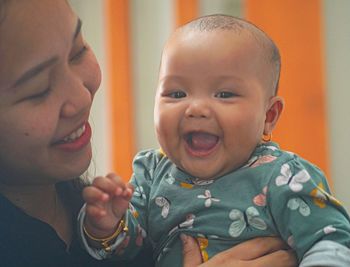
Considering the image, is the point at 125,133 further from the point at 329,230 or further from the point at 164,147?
the point at 329,230

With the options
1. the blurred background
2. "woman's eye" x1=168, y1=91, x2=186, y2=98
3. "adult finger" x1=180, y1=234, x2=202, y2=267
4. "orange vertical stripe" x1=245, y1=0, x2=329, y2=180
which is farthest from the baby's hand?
"orange vertical stripe" x1=245, y1=0, x2=329, y2=180

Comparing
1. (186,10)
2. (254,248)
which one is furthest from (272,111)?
(186,10)

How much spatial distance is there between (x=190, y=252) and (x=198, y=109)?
28 centimetres

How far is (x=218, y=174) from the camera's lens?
39.7 inches

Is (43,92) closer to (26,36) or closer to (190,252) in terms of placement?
(26,36)

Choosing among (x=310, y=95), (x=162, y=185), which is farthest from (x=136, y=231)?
(x=310, y=95)

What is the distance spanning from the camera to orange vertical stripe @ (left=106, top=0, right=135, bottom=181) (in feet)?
7.16

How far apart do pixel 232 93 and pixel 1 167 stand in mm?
465

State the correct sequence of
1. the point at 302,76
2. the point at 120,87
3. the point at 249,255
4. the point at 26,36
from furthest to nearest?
the point at 120,87 → the point at 302,76 → the point at 249,255 → the point at 26,36

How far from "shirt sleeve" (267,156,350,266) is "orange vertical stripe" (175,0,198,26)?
4.16 ft

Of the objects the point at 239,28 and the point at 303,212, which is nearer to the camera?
the point at 303,212

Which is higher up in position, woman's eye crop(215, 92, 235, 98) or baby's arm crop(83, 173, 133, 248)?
woman's eye crop(215, 92, 235, 98)

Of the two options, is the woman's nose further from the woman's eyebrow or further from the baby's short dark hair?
the woman's eyebrow

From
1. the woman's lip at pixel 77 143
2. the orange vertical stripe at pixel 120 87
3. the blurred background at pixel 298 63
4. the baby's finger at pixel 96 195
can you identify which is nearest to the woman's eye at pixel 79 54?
the woman's lip at pixel 77 143
